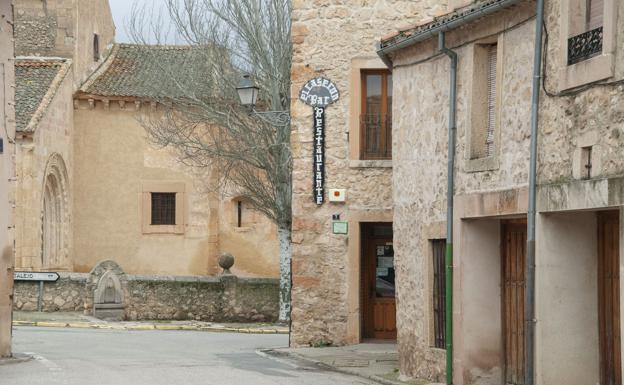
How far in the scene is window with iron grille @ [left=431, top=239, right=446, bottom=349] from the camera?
50.2 ft

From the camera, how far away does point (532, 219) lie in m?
12.3

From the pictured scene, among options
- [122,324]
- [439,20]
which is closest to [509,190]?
[439,20]

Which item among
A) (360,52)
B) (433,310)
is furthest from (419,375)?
(360,52)

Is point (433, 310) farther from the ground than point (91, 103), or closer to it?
closer to it

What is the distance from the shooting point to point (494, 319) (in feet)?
47.1

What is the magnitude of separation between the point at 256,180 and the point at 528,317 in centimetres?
1945

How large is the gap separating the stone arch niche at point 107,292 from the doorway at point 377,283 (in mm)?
10143

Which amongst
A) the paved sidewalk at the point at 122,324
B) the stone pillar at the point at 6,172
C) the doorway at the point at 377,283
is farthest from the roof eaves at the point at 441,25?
the paved sidewalk at the point at 122,324

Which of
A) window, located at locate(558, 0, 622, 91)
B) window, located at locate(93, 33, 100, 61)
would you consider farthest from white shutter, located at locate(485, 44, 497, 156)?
window, located at locate(93, 33, 100, 61)

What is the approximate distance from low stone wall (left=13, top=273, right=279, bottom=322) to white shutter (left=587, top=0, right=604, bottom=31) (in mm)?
20424

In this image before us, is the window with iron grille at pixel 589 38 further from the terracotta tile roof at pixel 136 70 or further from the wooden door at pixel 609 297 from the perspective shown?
the terracotta tile roof at pixel 136 70

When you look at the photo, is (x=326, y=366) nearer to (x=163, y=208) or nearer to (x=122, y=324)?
(x=122, y=324)

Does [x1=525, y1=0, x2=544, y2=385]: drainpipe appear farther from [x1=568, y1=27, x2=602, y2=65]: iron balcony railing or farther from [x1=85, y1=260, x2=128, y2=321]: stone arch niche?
[x1=85, y1=260, x2=128, y2=321]: stone arch niche

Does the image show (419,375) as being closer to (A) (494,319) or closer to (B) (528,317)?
(A) (494,319)
